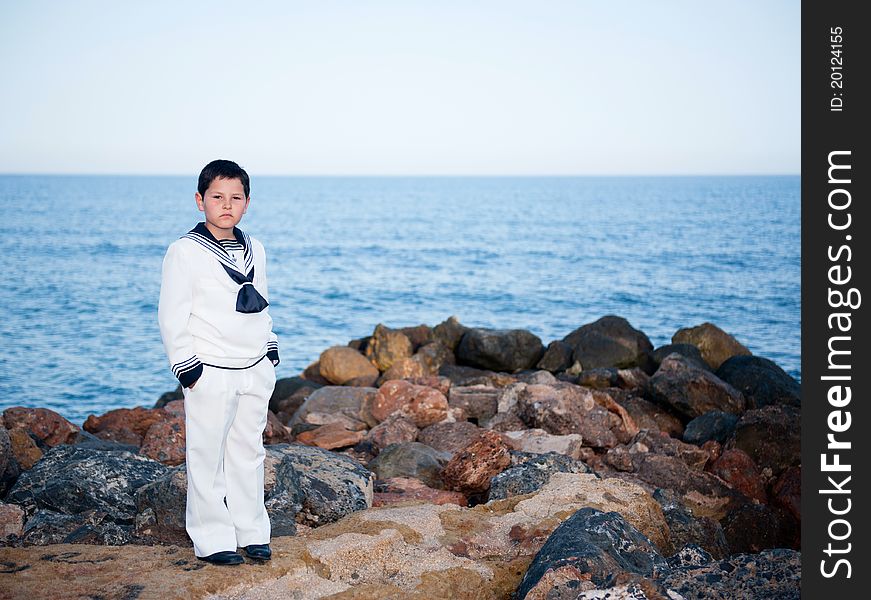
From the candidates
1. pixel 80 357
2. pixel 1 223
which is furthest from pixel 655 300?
pixel 1 223

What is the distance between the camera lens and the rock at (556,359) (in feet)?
53.0

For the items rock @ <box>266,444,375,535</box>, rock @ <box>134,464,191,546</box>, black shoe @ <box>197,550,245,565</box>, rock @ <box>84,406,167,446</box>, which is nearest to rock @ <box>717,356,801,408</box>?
rock @ <box>266,444,375,535</box>

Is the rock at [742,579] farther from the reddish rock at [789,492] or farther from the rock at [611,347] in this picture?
the rock at [611,347]

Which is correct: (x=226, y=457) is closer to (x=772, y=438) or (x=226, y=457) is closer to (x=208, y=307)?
(x=208, y=307)

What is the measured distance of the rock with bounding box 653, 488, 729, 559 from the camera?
6.80m

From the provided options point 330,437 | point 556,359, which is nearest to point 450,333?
point 556,359

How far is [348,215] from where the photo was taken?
78812 mm

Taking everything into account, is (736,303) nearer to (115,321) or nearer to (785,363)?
(785,363)

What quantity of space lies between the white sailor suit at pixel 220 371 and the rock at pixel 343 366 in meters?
10.3

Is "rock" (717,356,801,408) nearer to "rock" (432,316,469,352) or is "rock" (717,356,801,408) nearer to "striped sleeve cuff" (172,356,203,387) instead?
"rock" (432,316,469,352)

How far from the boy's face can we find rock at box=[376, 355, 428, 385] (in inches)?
387

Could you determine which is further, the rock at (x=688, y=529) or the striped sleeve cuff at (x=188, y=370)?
the rock at (x=688, y=529)

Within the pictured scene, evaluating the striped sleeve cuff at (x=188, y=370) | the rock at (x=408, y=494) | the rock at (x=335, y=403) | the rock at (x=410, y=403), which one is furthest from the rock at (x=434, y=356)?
the striped sleeve cuff at (x=188, y=370)

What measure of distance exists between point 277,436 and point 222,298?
5905 millimetres
